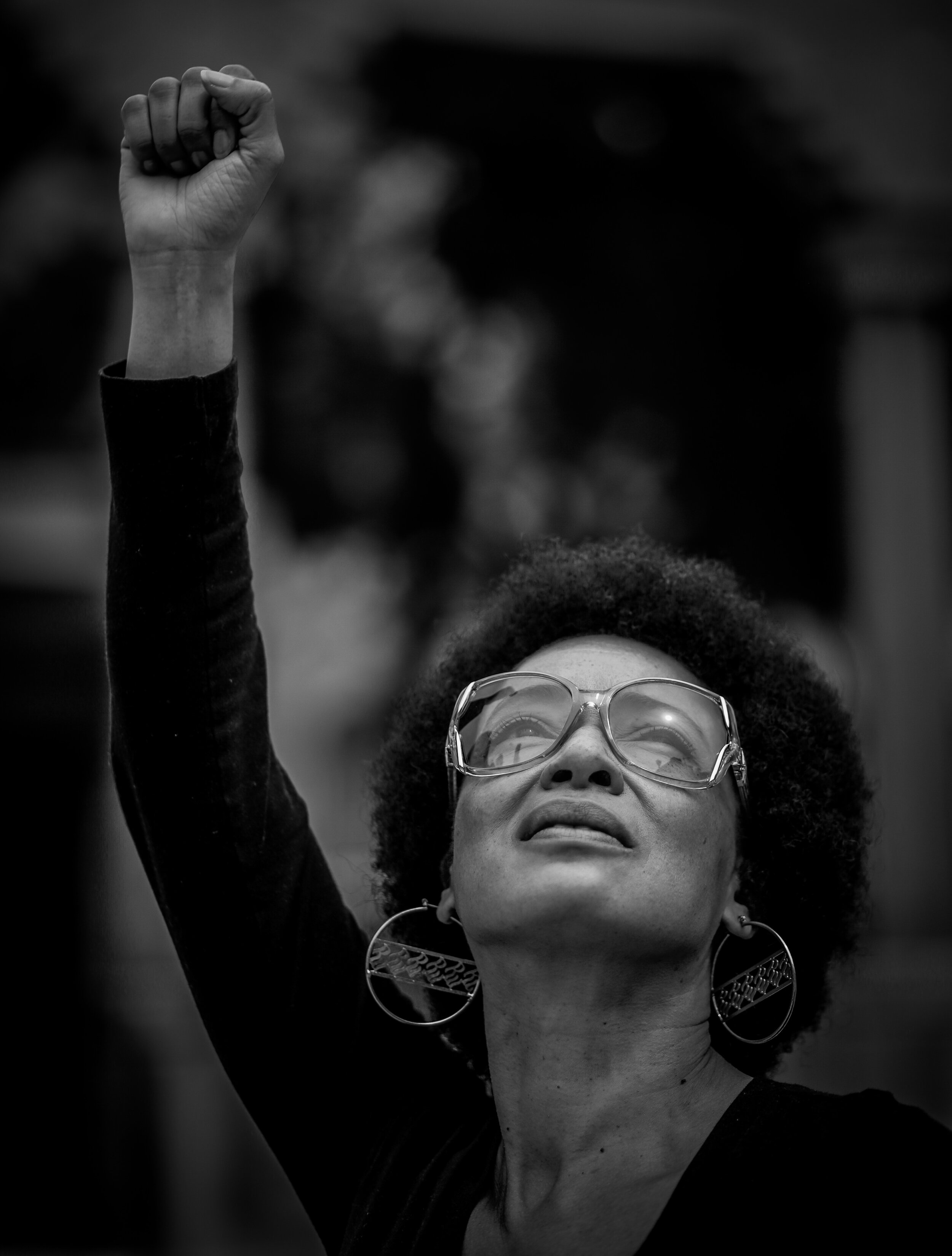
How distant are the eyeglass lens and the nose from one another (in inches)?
1.1

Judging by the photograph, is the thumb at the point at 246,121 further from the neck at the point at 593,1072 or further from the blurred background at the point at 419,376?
the blurred background at the point at 419,376

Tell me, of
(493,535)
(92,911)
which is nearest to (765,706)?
(493,535)

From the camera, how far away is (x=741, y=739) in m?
2.38

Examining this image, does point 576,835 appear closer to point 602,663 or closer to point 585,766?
point 585,766

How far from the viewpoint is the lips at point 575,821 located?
79.6 inches

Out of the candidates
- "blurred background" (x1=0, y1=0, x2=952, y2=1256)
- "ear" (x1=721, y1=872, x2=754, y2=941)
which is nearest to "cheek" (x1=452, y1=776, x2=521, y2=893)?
"ear" (x1=721, y1=872, x2=754, y2=941)

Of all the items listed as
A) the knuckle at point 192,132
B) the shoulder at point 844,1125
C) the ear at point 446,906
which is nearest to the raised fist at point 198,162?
the knuckle at point 192,132

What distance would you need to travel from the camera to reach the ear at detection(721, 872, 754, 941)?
7.21ft

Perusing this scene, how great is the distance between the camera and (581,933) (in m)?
1.97

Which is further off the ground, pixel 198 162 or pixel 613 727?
pixel 198 162

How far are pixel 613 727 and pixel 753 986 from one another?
458 mm

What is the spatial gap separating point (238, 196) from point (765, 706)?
118 cm

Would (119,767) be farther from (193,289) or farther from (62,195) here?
(62,195)

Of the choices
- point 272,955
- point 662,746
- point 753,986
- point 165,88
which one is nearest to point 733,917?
point 753,986
